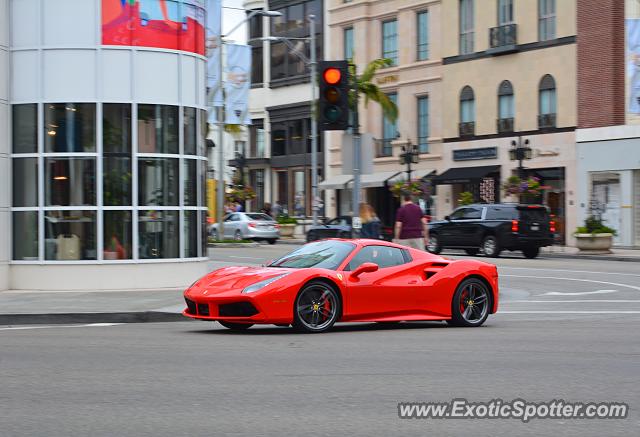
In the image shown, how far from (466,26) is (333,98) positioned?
3558 centimetres

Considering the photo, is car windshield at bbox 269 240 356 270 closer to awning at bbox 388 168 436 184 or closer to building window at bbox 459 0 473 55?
building window at bbox 459 0 473 55

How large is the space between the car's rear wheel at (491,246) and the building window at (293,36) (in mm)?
26535

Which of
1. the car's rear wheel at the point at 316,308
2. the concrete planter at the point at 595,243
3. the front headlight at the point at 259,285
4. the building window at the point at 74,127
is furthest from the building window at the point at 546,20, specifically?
the front headlight at the point at 259,285

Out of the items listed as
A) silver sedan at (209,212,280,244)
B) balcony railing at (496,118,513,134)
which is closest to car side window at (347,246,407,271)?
silver sedan at (209,212,280,244)

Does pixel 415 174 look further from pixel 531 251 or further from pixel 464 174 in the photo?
pixel 531 251

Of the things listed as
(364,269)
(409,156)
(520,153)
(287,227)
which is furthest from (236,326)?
(287,227)

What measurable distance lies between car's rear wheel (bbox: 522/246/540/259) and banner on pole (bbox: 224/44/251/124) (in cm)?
1261

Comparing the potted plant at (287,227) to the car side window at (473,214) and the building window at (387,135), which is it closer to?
the building window at (387,135)

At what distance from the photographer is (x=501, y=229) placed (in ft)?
116

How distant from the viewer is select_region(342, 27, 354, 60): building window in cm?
5884

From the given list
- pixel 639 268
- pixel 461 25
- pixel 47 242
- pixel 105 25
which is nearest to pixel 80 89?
pixel 105 25

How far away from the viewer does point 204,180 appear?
2228 cm

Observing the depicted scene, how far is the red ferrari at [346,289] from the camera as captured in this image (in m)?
13.5

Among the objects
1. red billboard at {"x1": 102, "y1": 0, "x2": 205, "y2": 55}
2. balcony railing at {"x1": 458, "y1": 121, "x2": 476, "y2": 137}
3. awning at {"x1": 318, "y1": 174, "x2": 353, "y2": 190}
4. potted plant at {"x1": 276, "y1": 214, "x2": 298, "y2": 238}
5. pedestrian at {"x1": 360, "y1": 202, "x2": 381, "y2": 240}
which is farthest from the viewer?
awning at {"x1": 318, "y1": 174, "x2": 353, "y2": 190}
